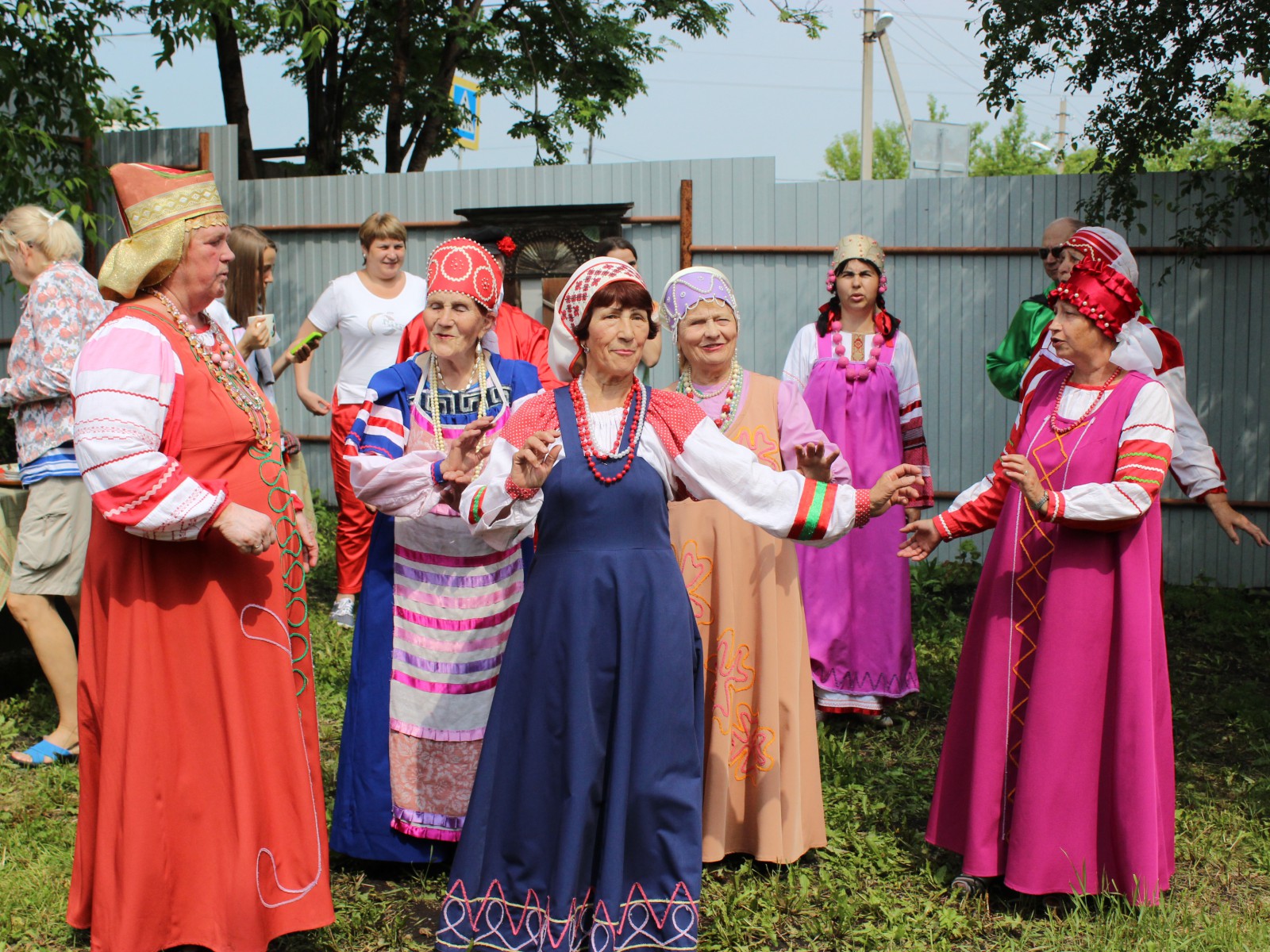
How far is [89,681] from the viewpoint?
10.5ft

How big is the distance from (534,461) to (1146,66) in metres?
5.43

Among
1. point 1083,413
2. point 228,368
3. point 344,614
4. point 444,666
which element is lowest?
point 344,614

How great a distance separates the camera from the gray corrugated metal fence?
806 centimetres

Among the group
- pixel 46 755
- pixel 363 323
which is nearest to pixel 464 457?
pixel 46 755

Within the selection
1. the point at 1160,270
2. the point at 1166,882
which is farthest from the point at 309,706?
the point at 1160,270

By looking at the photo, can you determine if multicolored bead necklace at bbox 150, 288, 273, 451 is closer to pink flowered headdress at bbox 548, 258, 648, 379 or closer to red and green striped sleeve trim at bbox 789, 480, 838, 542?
pink flowered headdress at bbox 548, 258, 648, 379

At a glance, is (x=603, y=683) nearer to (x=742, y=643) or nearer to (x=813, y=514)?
(x=813, y=514)

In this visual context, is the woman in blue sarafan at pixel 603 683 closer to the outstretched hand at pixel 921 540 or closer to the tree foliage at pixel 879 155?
the outstretched hand at pixel 921 540

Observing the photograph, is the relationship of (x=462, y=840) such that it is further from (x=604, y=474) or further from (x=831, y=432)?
(x=831, y=432)

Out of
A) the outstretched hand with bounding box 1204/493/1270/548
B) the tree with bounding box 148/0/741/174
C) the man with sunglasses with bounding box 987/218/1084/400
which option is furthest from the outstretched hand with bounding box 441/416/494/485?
the tree with bounding box 148/0/741/174

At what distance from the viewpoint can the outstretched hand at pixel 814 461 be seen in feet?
11.1

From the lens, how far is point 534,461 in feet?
10.1

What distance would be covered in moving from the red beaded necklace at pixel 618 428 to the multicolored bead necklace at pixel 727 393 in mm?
779

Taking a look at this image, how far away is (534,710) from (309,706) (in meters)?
0.68
